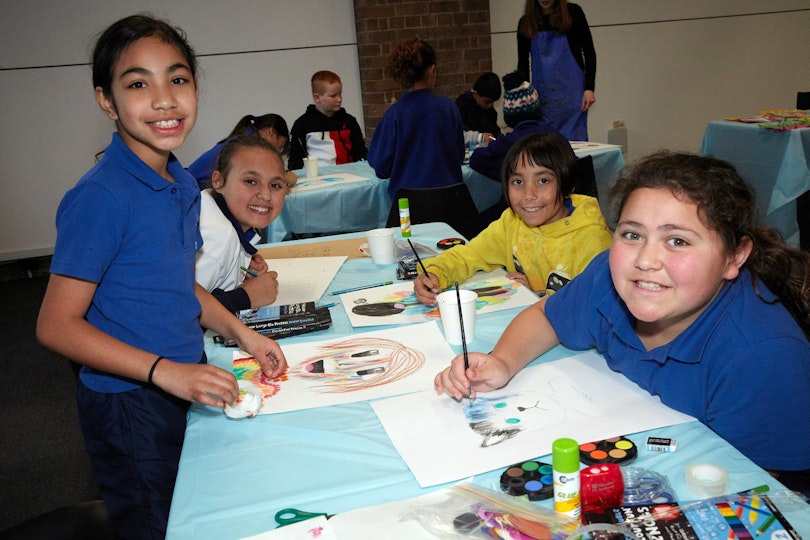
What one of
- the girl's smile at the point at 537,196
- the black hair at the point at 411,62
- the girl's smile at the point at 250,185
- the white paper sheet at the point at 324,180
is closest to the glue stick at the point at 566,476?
the girl's smile at the point at 537,196

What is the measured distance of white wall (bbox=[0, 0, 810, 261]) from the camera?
17.6 feet

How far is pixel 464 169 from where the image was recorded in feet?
12.8

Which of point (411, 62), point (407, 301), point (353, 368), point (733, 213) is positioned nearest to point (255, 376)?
point (353, 368)

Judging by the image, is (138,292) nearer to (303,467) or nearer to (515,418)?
(303,467)

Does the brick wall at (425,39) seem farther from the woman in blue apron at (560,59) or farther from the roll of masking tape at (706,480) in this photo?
the roll of masking tape at (706,480)

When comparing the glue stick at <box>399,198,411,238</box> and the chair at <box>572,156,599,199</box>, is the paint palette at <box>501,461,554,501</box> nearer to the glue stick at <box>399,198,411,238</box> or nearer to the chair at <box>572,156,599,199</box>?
the glue stick at <box>399,198,411,238</box>

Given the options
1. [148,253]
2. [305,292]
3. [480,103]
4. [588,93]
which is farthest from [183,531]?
[480,103]

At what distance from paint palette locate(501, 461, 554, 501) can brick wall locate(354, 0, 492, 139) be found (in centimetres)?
518

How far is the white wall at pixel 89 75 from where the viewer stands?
17.5 ft

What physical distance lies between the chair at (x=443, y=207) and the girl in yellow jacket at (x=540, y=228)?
1.15 meters

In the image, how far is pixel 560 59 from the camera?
461cm

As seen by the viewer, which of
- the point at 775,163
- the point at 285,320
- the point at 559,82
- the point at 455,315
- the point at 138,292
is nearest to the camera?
the point at 138,292

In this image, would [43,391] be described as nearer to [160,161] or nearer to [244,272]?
[244,272]

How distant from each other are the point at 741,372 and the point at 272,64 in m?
5.40
